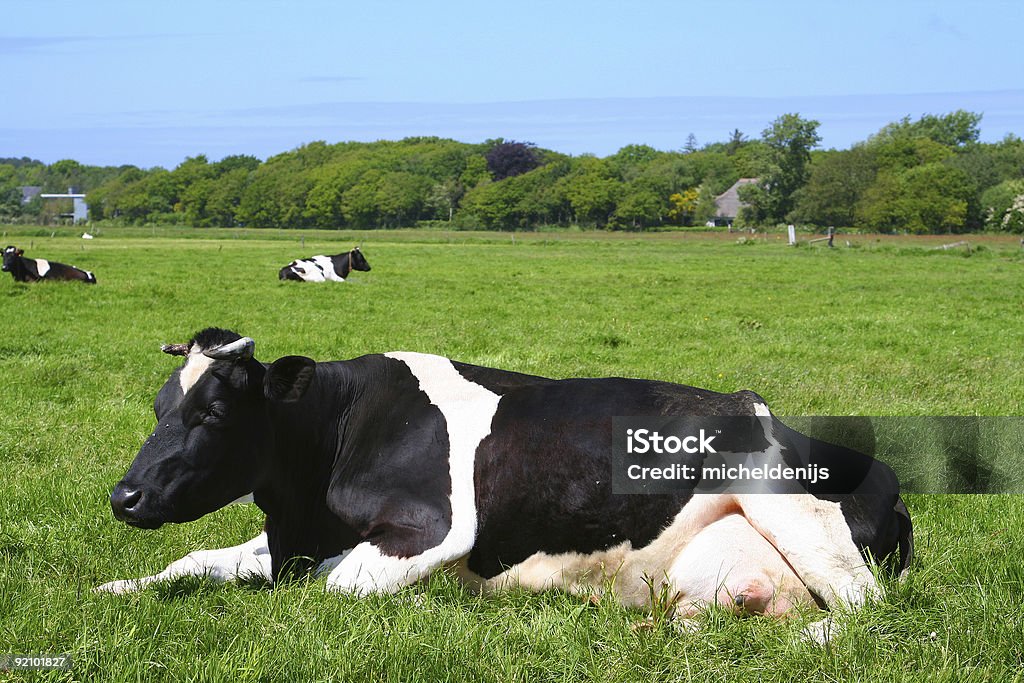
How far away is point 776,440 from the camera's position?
179 inches

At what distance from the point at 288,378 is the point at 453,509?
1021mm

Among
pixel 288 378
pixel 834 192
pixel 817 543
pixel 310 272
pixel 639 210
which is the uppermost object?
pixel 834 192

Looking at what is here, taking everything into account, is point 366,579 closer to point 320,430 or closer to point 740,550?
point 320,430

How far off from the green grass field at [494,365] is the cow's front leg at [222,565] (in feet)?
0.52

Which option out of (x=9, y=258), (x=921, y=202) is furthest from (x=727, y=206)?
(x=9, y=258)

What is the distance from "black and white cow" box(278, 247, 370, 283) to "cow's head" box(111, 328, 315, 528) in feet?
70.0

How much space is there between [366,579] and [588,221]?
123809mm

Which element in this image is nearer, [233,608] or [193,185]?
[233,608]

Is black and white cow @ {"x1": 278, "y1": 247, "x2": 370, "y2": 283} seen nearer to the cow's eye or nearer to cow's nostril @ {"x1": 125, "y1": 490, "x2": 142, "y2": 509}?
the cow's eye

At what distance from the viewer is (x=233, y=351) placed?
4.57 meters

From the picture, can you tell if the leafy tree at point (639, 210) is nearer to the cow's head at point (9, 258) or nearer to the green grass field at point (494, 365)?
the green grass field at point (494, 365)

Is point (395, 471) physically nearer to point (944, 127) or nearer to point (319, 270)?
point (319, 270)

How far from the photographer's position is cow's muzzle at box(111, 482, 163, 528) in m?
4.43

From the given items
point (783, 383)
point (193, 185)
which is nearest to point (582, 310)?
point (783, 383)
